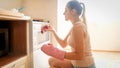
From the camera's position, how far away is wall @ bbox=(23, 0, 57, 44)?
217cm

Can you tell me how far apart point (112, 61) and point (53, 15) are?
130 cm

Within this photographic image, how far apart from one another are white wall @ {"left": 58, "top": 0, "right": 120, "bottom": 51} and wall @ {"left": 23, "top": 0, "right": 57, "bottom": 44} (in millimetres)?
1057

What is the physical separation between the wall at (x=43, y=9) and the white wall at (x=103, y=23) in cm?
106

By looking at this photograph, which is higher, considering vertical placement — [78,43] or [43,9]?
[43,9]

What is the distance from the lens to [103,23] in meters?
3.39

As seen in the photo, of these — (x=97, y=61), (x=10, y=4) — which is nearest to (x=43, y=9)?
(x=10, y=4)

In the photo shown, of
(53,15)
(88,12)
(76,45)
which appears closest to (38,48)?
(76,45)

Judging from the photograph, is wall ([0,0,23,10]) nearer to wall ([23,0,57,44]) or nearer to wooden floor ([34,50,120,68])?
wall ([23,0,57,44])

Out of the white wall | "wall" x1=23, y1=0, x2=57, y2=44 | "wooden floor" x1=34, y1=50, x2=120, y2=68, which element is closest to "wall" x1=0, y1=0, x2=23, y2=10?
"wall" x1=23, y1=0, x2=57, y2=44

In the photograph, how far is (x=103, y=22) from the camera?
339 centimetres

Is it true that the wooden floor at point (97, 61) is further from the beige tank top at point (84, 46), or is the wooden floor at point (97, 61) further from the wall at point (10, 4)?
the wall at point (10, 4)

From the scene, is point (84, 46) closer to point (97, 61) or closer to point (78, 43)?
point (78, 43)

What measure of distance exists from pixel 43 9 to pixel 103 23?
169 cm

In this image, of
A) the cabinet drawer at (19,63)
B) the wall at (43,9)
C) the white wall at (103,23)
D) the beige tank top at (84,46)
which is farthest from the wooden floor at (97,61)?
the white wall at (103,23)
